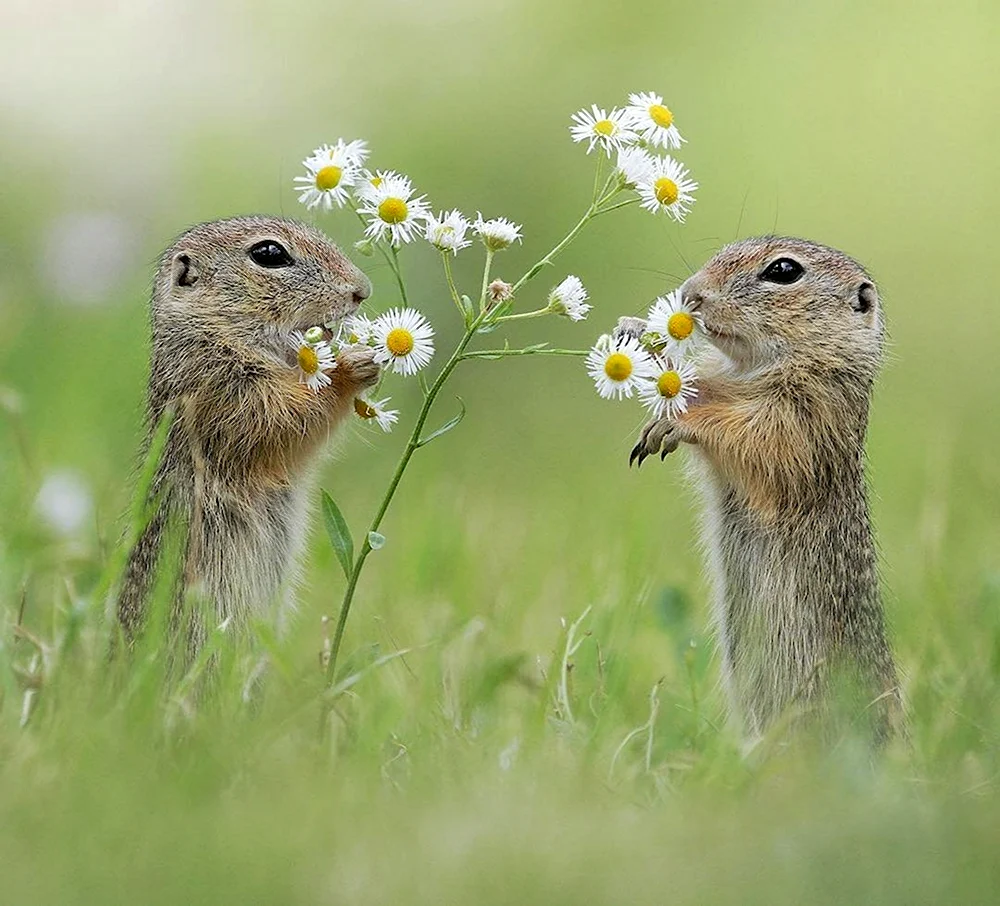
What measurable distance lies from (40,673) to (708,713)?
70.1 inches

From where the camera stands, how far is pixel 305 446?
460 cm

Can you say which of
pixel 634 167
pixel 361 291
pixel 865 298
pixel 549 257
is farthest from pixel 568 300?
pixel 865 298

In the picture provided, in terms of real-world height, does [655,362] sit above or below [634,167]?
below

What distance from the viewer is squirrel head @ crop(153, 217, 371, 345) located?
456cm

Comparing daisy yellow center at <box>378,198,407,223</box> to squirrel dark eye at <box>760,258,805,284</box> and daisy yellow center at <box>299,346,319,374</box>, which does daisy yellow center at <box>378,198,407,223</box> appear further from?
squirrel dark eye at <box>760,258,805,284</box>

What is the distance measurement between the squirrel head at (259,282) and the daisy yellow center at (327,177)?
0.67 m

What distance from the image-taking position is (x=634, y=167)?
3.90 m

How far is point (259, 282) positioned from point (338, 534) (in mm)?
1050

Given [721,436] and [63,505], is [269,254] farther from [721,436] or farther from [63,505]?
[721,436]

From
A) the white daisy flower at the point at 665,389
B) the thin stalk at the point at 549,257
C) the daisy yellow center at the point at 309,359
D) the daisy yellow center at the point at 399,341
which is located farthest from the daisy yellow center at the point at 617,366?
the daisy yellow center at the point at 309,359

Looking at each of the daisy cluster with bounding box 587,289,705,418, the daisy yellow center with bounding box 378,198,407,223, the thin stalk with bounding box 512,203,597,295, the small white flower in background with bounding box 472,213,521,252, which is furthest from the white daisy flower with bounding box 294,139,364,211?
the daisy cluster with bounding box 587,289,705,418

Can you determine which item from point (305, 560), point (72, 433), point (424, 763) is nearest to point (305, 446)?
point (305, 560)

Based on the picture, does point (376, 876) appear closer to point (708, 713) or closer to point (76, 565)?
point (708, 713)

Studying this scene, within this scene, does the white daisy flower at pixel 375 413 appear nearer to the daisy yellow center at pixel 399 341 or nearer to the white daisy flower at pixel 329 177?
the daisy yellow center at pixel 399 341
